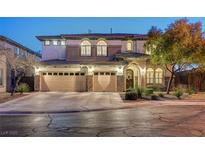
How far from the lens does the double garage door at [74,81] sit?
23047 millimetres

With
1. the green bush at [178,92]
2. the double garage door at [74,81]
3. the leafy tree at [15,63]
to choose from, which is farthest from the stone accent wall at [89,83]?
the green bush at [178,92]

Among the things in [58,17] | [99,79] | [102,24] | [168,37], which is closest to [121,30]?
[102,24]

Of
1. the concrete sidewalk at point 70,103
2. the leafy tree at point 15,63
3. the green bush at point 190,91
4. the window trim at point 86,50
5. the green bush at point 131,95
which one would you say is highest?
the window trim at point 86,50

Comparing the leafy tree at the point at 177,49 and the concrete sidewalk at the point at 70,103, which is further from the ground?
the leafy tree at the point at 177,49

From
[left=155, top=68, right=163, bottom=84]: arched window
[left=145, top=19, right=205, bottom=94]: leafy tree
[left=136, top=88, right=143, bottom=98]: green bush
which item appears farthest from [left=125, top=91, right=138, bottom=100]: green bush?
[left=145, top=19, right=205, bottom=94]: leafy tree

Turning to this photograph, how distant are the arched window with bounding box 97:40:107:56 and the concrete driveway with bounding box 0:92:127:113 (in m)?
3.73

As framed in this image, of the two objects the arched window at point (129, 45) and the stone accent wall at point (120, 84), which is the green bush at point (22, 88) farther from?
the arched window at point (129, 45)

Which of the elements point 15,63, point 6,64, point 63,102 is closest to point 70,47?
point 15,63

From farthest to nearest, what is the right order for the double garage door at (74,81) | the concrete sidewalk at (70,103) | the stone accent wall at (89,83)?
the stone accent wall at (89,83), the double garage door at (74,81), the concrete sidewalk at (70,103)

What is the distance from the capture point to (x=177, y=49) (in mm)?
22281

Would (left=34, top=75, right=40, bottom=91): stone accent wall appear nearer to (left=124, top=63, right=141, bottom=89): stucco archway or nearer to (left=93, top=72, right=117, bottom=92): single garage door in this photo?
(left=93, top=72, right=117, bottom=92): single garage door

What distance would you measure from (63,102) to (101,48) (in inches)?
259

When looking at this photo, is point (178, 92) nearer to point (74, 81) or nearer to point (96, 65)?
point (96, 65)
